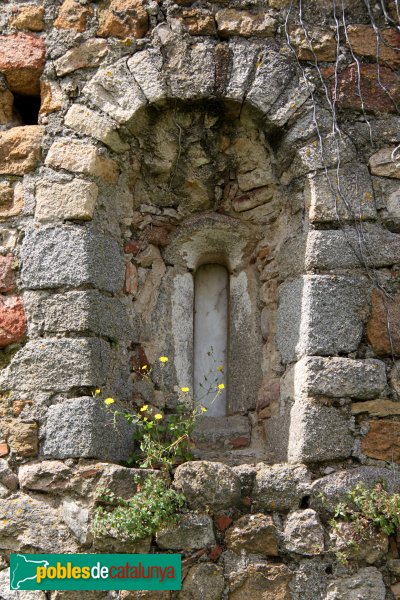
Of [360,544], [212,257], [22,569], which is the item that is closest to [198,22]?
[212,257]

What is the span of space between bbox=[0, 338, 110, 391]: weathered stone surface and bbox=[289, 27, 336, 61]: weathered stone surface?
185 centimetres

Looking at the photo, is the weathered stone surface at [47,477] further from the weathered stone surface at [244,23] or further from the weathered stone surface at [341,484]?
the weathered stone surface at [244,23]

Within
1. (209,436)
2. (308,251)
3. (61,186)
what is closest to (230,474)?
(209,436)

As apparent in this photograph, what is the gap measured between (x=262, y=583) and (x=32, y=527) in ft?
3.53

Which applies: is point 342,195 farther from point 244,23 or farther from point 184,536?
point 184,536

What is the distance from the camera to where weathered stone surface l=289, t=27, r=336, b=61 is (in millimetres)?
4410

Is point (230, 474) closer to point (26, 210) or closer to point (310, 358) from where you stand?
point (310, 358)

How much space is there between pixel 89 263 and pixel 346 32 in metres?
A: 1.81

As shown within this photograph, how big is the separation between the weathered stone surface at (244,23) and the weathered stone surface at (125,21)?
394mm

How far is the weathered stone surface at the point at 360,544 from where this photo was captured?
3.83m

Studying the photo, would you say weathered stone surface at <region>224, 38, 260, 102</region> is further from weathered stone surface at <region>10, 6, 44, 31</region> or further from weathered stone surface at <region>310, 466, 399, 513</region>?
weathered stone surface at <region>310, 466, 399, 513</region>

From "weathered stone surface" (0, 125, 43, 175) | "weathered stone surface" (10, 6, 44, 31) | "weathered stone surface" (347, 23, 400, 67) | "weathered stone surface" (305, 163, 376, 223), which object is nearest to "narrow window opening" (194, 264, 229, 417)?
"weathered stone surface" (305, 163, 376, 223)

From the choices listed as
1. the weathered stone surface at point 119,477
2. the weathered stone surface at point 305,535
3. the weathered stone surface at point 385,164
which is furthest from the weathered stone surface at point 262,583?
the weathered stone surface at point 385,164

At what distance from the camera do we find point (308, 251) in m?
4.21
